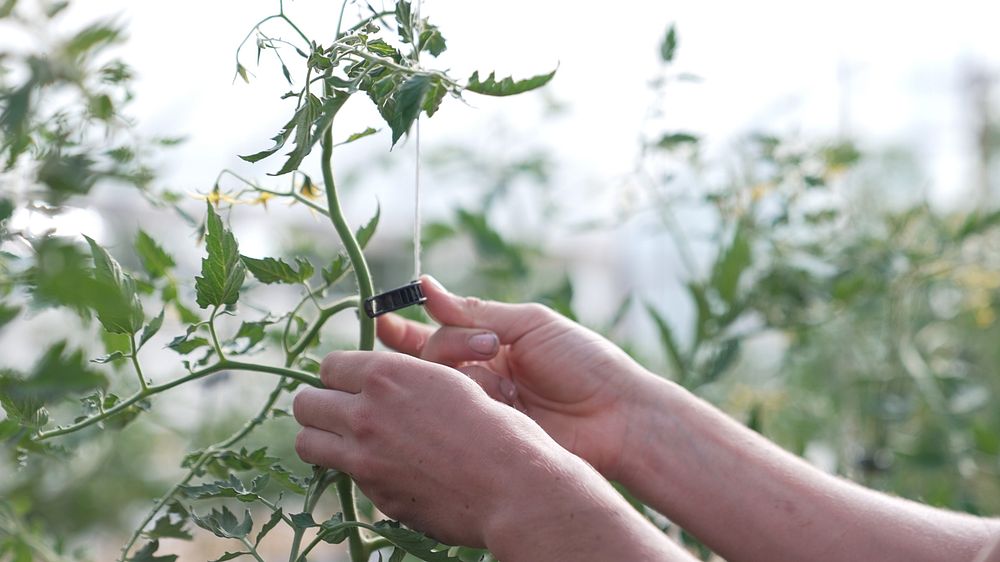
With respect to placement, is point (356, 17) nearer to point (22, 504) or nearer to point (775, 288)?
point (22, 504)

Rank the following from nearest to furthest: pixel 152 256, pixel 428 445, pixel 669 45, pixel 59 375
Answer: pixel 59 375
pixel 428 445
pixel 152 256
pixel 669 45

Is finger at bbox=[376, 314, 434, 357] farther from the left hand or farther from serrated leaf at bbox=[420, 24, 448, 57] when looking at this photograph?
serrated leaf at bbox=[420, 24, 448, 57]

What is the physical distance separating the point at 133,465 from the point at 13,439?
1.80 metres

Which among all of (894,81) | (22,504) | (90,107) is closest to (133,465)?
(22,504)

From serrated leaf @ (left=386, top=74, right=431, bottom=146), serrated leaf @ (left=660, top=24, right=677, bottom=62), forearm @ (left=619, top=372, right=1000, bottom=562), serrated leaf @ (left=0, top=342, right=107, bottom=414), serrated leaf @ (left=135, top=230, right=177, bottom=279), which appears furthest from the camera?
serrated leaf @ (left=660, top=24, right=677, bottom=62)

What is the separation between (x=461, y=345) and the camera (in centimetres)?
73

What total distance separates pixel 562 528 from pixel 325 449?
17cm

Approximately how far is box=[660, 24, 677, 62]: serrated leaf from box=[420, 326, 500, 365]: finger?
42 centimetres

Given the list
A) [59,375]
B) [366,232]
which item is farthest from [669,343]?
[59,375]

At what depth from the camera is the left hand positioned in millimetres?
554

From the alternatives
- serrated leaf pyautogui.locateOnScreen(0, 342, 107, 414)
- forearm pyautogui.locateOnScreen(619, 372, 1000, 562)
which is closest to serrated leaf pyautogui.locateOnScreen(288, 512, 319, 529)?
serrated leaf pyautogui.locateOnScreen(0, 342, 107, 414)

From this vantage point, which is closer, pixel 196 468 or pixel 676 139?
pixel 196 468

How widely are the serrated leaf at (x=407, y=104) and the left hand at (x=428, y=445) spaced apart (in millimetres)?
184

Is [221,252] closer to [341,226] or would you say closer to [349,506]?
[341,226]
